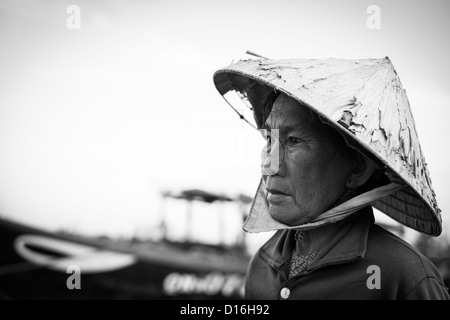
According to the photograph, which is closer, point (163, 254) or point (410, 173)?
point (410, 173)

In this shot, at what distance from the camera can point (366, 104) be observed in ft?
4.01

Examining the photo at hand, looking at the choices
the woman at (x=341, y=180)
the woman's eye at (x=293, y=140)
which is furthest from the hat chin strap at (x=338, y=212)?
the woman's eye at (x=293, y=140)

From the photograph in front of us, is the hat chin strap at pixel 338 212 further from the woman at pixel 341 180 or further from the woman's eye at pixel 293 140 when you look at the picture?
the woman's eye at pixel 293 140

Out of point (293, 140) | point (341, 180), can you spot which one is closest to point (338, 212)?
point (341, 180)

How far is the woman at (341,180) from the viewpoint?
1.20m

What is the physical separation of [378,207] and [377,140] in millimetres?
624

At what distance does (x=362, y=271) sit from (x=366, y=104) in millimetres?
524

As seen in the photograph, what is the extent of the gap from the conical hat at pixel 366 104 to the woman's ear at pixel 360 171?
77 mm

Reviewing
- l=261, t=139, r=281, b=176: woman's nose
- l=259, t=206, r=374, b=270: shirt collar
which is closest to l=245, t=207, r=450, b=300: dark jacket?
Answer: l=259, t=206, r=374, b=270: shirt collar

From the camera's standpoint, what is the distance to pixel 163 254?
322 inches

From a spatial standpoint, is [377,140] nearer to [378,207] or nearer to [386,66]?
[386,66]

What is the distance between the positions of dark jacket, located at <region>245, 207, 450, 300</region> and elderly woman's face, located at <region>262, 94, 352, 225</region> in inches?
5.2

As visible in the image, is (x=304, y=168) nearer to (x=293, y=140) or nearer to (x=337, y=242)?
(x=293, y=140)
